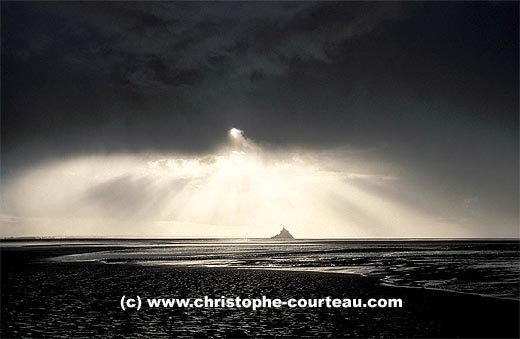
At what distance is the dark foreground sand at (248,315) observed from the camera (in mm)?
29062

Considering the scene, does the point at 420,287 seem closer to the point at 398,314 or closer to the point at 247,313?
the point at 398,314

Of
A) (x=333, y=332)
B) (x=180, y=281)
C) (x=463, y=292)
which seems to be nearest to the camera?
(x=333, y=332)

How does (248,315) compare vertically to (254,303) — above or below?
below

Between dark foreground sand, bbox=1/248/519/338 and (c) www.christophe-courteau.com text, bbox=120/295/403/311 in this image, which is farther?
(c) www.christophe-courteau.com text, bbox=120/295/403/311

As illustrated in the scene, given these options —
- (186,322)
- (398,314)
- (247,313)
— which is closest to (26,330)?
(186,322)

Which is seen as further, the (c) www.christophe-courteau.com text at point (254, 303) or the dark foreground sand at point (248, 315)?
the (c) www.christophe-courteau.com text at point (254, 303)

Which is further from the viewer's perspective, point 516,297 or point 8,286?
point 8,286

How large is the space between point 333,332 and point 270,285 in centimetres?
2162

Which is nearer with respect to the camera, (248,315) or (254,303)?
(248,315)

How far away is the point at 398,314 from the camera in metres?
33.3

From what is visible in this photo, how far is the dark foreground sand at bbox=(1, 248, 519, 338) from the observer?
95.3 feet

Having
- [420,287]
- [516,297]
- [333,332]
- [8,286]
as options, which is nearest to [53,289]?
[8,286]

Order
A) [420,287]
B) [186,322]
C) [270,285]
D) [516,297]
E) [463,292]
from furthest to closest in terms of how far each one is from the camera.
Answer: [270,285] < [420,287] < [463,292] < [516,297] < [186,322]

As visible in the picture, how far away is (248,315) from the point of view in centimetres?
3412
